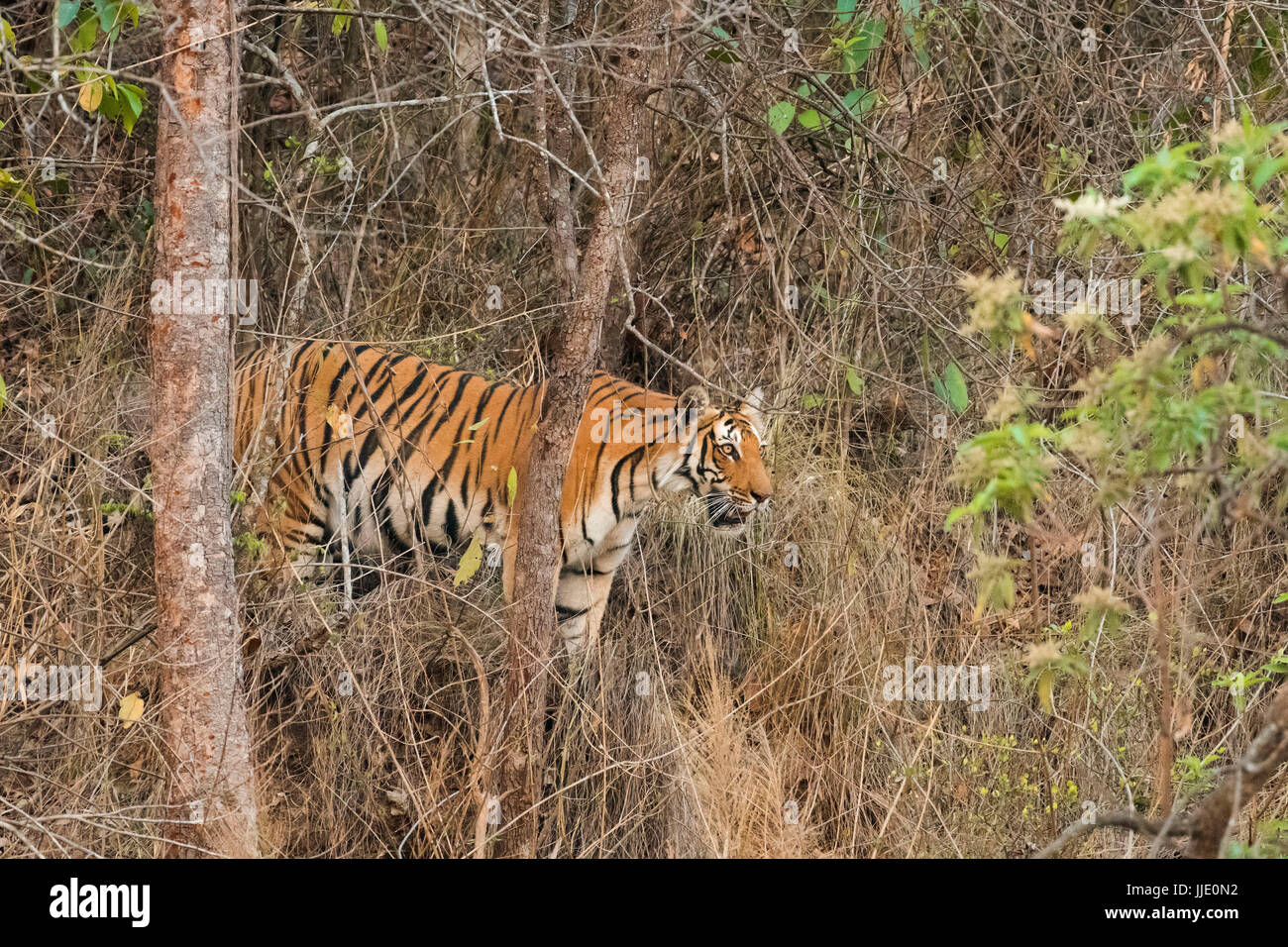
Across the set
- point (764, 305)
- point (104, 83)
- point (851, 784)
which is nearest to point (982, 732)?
point (851, 784)

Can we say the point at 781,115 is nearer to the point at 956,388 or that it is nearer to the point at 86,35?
the point at 956,388

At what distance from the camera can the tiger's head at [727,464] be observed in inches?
194

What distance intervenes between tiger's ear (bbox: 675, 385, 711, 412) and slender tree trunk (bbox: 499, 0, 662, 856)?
1.11m

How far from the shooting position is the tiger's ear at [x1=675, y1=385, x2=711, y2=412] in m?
5.07

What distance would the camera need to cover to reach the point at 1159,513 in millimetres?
4617

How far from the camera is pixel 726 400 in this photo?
5.36 meters

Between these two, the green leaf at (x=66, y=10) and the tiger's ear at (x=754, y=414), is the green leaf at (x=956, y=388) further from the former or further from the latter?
the green leaf at (x=66, y=10)

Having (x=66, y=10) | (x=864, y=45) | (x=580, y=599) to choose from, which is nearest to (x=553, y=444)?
(x=580, y=599)

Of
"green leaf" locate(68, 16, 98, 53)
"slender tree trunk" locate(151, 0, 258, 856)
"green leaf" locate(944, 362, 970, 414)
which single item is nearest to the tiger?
"green leaf" locate(944, 362, 970, 414)

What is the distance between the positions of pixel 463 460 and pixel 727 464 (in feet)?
3.99

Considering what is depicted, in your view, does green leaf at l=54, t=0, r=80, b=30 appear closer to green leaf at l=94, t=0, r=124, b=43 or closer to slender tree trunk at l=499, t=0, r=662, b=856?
green leaf at l=94, t=0, r=124, b=43

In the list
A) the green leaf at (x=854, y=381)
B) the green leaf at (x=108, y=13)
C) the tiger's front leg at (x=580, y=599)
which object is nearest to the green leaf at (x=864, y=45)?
the green leaf at (x=854, y=381)

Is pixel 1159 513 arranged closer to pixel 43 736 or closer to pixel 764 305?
pixel 764 305

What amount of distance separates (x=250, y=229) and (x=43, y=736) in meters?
2.78
